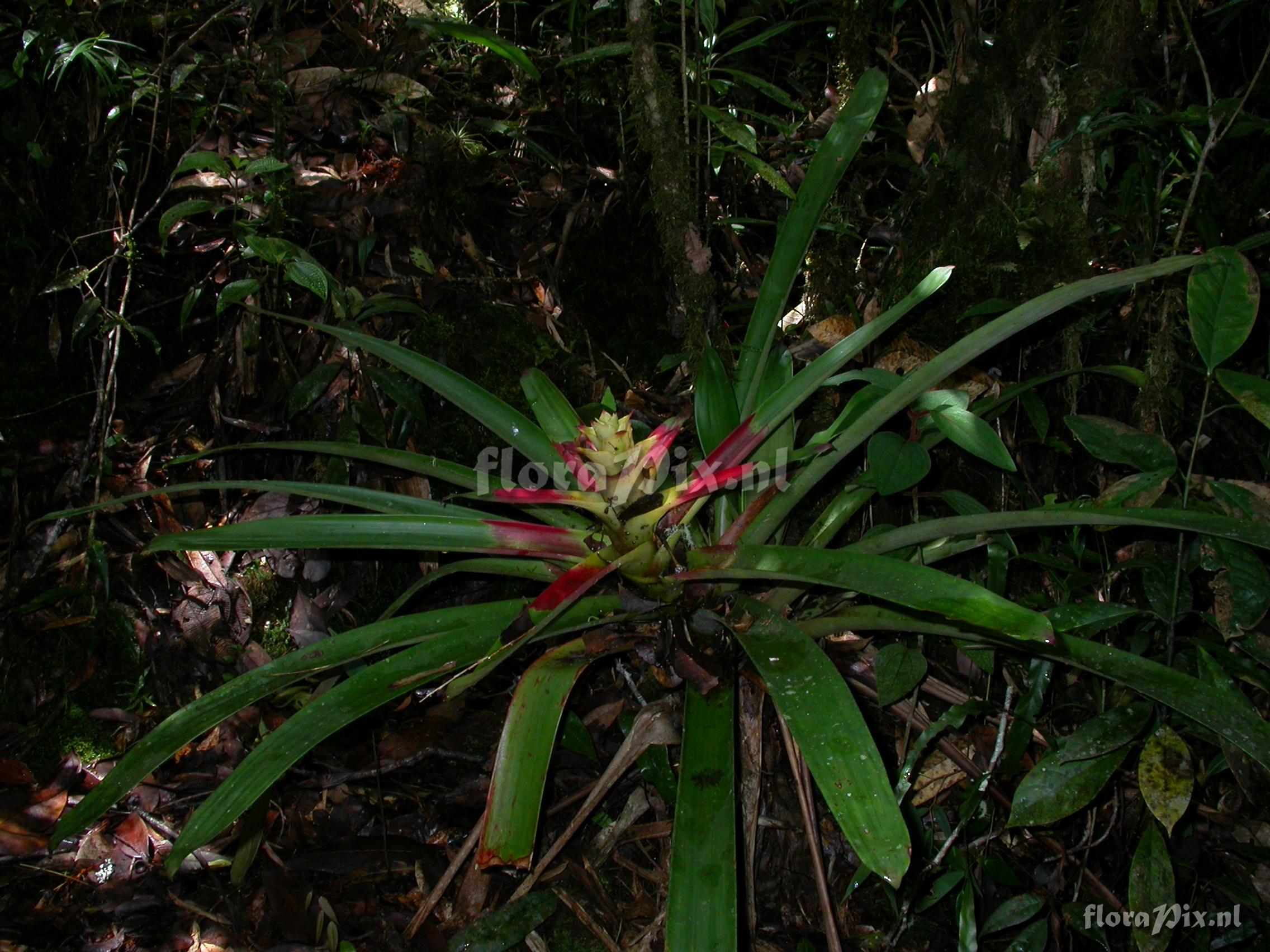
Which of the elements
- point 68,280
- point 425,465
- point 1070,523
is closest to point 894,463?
point 1070,523

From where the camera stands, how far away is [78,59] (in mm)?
2012

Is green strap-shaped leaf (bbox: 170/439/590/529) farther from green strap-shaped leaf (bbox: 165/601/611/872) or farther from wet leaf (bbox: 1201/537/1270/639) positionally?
wet leaf (bbox: 1201/537/1270/639)

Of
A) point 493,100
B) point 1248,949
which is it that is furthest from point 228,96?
point 1248,949

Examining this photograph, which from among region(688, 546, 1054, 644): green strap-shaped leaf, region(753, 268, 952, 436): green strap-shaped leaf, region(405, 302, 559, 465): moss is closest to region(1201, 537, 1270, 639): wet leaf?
region(688, 546, 1054, 644): green strap-shaped leaf

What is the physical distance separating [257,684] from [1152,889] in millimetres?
1425

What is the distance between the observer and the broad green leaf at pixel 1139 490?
136cm

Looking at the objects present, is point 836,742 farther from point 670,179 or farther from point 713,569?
point 670,179

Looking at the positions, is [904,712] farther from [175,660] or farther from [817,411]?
[175,660]

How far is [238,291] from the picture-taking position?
181 centimetres

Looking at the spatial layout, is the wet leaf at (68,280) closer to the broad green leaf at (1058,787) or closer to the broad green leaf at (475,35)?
the broad green leaf at (475,35)

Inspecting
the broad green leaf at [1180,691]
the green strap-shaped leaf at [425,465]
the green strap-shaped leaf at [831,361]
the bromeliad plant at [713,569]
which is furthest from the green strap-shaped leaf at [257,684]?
the broad green leaf at [1180,691]

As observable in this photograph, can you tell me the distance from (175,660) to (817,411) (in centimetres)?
158

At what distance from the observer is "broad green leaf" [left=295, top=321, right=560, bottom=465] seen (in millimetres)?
1528

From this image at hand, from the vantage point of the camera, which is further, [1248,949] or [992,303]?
[992,303]
